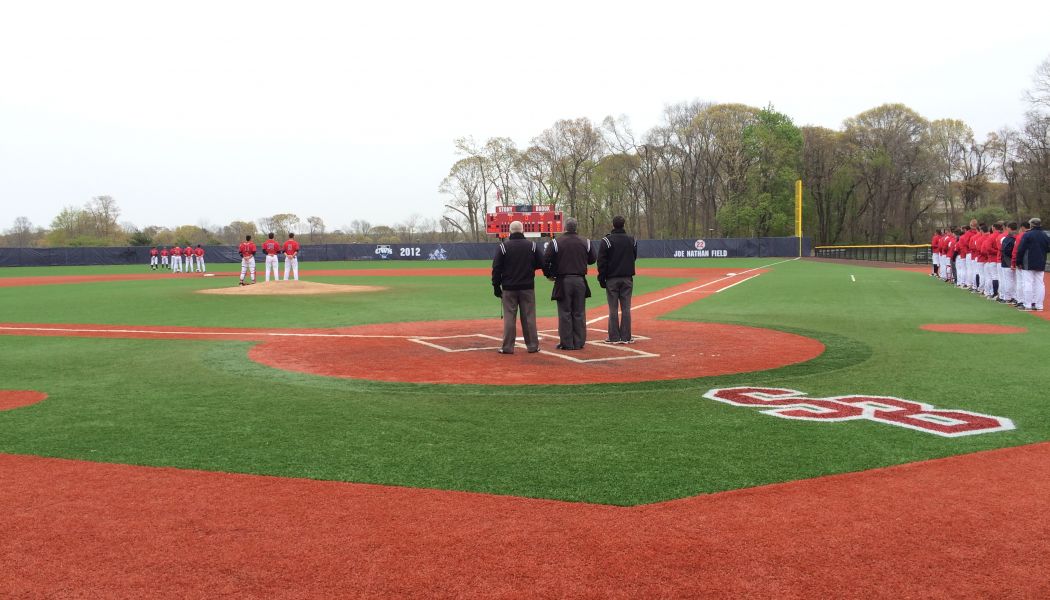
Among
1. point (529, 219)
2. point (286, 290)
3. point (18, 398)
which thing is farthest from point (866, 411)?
point (529, 219)

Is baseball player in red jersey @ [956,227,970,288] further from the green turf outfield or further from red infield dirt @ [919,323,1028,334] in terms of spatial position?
the green turf outfield

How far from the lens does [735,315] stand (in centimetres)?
1634

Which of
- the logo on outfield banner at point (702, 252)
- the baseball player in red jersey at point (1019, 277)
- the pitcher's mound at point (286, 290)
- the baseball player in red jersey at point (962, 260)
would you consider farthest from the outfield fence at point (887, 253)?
the pitcher's mound at point (286, 290)

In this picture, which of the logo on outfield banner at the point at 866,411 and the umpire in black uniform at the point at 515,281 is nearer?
the logo on outfield banner at the point at 866,411

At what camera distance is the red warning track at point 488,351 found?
9227 mm

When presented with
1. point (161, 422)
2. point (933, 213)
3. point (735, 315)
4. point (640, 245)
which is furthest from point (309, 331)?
point (933, 213)

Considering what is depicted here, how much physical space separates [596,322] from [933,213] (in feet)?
276

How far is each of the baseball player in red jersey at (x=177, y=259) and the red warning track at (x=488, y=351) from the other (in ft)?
95.8

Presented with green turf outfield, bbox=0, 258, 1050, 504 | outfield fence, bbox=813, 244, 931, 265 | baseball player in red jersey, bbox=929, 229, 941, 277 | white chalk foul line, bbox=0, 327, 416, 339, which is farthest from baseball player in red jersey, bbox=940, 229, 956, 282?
white chalk foul line, bbox=0, 327, 416, 339

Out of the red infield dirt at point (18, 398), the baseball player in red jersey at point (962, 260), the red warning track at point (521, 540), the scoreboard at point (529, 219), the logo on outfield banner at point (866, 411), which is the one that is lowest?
the red warning track at point (521, 540)

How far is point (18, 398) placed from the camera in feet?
26.1

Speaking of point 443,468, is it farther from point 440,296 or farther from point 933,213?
point 933,213

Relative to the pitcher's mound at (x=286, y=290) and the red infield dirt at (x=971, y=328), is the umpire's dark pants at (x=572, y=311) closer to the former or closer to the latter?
the red infield dirt at (x=971, y=328)

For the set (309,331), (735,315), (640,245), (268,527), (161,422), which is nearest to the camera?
(268,527)
